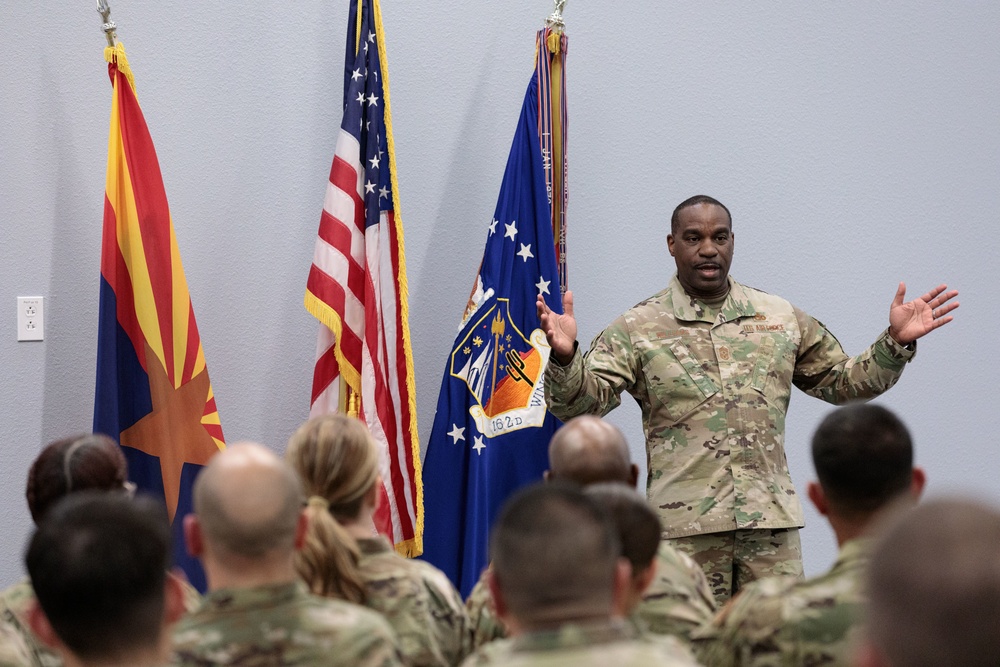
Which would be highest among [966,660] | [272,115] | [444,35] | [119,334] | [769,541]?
[444,35]

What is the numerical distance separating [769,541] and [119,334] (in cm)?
210

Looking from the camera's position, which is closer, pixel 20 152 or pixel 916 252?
pixel 20 152

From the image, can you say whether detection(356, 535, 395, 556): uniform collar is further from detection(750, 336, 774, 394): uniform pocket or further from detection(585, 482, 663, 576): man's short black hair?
detection(750, 336, 774, 394): uniform pocket

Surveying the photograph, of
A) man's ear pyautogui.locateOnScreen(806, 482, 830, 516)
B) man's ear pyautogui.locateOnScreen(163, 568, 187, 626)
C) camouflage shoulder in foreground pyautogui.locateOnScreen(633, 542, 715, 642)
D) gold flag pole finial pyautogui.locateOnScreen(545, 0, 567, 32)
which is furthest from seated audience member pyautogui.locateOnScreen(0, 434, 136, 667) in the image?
gold flag pole finial pyautogui.locateOnScreen(545, 0, 567, 32)

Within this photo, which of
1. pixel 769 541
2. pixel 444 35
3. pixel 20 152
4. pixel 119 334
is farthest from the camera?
pixel 444 35

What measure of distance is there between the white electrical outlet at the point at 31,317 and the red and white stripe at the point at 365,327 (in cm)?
93

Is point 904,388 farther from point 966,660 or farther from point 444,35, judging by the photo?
point 966,660

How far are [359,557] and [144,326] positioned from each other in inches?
73.3

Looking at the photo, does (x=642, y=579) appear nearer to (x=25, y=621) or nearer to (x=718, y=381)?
(x=25, y=621)

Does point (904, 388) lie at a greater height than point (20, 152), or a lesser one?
lesser

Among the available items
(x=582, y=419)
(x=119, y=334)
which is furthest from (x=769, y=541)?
(x=119, y=334)

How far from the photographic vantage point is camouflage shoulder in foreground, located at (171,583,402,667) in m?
1.46

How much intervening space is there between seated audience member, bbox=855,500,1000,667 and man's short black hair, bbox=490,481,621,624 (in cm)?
36

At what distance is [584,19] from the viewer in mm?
4102
